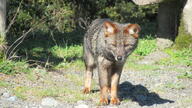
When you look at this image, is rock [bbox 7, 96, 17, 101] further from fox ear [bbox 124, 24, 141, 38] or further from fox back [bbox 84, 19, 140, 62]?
fox ear [bbox 124, 24, 141, 38]

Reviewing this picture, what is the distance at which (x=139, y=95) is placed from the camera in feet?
28.0

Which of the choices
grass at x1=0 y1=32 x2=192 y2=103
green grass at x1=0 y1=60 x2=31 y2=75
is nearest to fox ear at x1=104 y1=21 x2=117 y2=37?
grass at x1=0 y1=32 x2=192 y2=103

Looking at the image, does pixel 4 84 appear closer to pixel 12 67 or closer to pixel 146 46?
pixel 12 67

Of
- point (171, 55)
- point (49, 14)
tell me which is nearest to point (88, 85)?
point (171, 55)

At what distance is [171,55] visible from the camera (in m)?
12.5

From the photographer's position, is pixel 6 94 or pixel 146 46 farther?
pixel 146 46

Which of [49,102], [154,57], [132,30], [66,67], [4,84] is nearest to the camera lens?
[132,30]

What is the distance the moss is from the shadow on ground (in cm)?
375

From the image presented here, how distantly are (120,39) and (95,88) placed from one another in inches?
75.8

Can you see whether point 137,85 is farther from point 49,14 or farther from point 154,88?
point 49,14

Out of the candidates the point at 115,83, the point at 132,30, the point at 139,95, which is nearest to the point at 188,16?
the point at 139,95

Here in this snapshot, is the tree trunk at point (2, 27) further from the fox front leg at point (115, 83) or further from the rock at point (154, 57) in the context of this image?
the rock at point (154, 57)

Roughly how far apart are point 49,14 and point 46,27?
1.58 ft

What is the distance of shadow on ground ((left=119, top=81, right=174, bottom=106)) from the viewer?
814 centimetres
